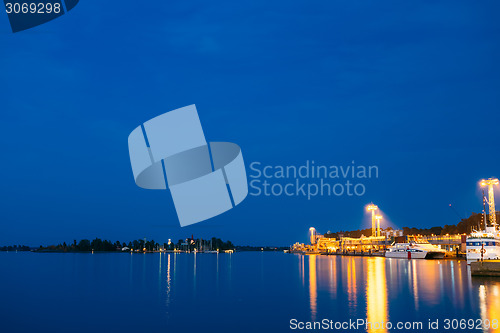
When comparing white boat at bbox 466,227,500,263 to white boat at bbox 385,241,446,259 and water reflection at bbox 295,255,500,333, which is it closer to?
water reflection at bbox 295,255,500,333

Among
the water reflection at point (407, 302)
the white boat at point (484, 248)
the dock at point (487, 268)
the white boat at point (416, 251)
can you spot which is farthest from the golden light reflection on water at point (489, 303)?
the white boat at point (416, 251)

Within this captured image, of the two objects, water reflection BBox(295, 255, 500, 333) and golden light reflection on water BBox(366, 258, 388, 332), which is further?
water reflection BBox(295, 255, 500, 333)

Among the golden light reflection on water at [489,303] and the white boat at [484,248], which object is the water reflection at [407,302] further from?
the white boat at [484,248]

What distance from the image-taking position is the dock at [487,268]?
202ft

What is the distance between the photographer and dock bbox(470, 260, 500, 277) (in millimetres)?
61500

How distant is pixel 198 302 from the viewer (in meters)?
42.4

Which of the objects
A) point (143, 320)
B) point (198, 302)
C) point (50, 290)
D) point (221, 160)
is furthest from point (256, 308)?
point (221, 160)

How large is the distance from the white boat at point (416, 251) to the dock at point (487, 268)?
100m

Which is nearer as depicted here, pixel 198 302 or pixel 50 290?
pixel 198 302

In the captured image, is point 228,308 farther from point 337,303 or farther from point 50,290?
point 50,290

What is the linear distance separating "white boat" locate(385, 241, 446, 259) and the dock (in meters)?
100

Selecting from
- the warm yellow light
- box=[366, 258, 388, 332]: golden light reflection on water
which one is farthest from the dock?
the warm yellow light

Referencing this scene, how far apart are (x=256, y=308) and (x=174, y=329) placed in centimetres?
1063

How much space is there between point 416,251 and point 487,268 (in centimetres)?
10655
